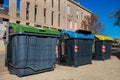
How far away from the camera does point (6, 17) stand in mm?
25047

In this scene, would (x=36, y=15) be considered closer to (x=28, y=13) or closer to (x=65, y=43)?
(x=28, y=13)

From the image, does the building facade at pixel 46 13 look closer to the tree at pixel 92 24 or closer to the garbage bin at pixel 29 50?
the tree at pixel 92 24

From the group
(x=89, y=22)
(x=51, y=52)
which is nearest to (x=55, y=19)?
(x=89, y=22)

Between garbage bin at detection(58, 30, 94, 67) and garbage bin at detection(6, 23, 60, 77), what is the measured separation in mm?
1936

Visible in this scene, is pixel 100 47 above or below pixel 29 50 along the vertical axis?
below

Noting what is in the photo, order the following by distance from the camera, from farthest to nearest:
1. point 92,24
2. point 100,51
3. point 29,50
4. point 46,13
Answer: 1. point 92,24
2. point 46,13
3. point 100,51
4. point 29,50

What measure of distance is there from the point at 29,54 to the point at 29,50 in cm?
16

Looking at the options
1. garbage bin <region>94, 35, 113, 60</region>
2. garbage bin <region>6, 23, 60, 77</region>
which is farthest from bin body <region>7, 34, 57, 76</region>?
garbage bin <region>94, 35, 113, 60</region>

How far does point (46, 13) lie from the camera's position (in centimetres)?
3253

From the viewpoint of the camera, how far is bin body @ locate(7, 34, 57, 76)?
8312 millimetres

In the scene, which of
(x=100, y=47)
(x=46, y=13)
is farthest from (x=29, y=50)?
(x=46, y=13)

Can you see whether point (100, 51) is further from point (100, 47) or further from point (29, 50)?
point (29, 50)

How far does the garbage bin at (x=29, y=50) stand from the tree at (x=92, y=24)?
122ft

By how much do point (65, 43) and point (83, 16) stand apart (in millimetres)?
35111
